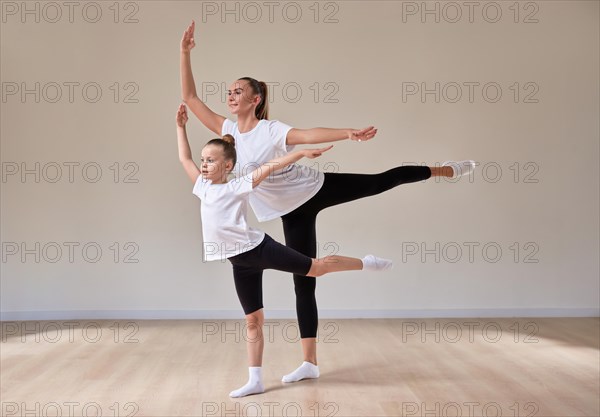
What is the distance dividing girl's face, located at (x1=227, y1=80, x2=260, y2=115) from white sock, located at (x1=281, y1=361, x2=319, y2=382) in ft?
4.10

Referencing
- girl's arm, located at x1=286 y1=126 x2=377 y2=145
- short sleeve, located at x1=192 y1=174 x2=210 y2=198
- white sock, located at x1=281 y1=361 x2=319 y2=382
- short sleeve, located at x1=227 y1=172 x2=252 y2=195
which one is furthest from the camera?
white sock, located at x1=281 y1=361 x2=319 y2=382

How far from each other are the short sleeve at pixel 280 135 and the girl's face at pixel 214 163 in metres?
0.25

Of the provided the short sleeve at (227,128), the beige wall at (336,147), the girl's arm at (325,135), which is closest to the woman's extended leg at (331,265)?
the girl's arm at (325,135)

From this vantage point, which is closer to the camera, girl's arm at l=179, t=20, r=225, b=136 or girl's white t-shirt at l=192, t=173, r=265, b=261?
girl's white t-shirt at l=192, t=173, r=265, b=261

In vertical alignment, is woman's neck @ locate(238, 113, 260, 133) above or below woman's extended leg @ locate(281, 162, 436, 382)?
above

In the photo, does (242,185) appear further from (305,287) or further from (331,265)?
(305,287)

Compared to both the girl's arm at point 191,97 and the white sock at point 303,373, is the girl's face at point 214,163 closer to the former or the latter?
the girl's arm at point 191,97

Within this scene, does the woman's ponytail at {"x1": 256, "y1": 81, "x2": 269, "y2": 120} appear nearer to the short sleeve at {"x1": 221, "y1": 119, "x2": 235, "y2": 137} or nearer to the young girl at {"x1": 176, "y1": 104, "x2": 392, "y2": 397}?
the short sleeve at {"x1": 221, "y1": 119, "x2": 235, "y2": 137}

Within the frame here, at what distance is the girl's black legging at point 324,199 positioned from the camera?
3389 millimetres

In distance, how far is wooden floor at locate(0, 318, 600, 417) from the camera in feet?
10.2

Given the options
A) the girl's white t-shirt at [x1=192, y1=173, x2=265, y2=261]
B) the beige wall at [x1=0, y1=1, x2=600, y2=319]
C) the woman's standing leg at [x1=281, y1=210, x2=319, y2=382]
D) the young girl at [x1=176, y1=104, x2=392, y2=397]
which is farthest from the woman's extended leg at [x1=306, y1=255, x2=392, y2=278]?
the beige wall at [x1=0, y1=1, x2=600, y2=319]

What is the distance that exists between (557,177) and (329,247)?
1.88m

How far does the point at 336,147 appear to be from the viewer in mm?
5703

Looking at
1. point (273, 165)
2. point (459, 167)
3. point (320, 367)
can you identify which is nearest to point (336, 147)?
point (459, 167)
